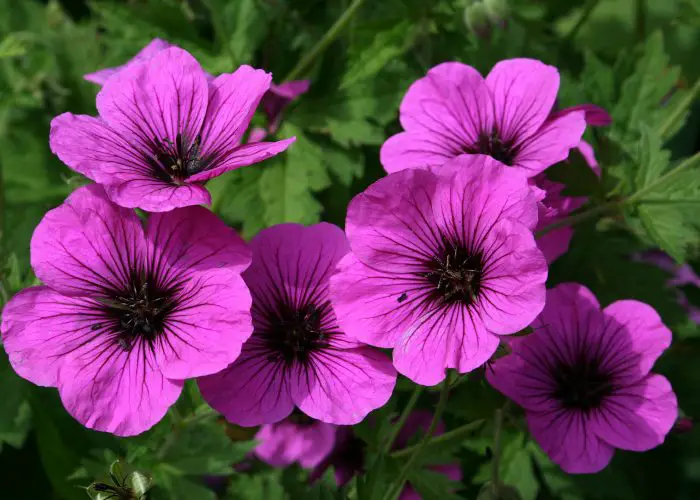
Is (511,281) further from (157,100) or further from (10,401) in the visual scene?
(10,401)

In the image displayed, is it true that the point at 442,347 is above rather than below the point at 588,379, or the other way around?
above

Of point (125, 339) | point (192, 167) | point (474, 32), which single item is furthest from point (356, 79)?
point (125, 339)

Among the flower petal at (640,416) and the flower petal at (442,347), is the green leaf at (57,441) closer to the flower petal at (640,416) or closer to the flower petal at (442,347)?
the flower petal at (442,347)

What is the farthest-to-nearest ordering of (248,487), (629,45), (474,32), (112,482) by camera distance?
(629,45)
(474,32)
(248,487)
(112,482)

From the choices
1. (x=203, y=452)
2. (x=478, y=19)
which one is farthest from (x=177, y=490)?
(x=478, y=19)

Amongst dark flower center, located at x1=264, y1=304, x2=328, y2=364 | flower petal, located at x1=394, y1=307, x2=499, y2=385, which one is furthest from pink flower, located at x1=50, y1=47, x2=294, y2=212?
flower petal, located at x1=394, y1=307, x2=499, y2=385

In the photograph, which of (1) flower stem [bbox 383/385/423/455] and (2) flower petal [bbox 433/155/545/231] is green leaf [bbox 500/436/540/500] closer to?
(1) flower stem [bbox 383/385/423/455]

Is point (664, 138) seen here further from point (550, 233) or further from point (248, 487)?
point (248, 487)
